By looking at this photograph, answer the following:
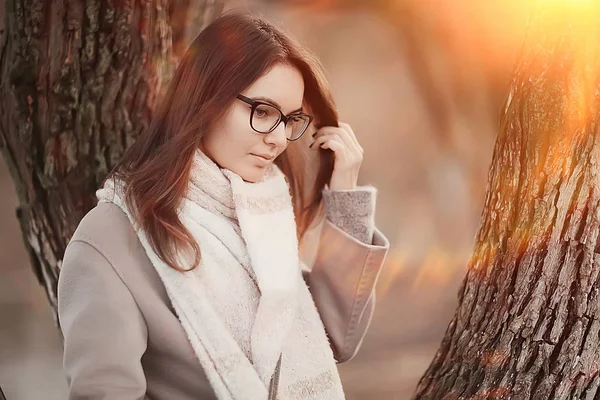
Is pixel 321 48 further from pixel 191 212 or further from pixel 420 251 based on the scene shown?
pixel 191 212

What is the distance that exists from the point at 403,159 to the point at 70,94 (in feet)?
7.86

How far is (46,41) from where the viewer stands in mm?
2078

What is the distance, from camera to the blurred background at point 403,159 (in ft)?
10.7

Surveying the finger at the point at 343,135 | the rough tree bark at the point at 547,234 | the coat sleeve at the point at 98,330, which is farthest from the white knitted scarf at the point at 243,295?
the rough tree bark at the point at 547,234

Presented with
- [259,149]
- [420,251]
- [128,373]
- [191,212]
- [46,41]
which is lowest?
[420,251]

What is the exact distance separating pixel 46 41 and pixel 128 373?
998mm

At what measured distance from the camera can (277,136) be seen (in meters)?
1.72

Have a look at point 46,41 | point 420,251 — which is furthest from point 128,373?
point 420,251

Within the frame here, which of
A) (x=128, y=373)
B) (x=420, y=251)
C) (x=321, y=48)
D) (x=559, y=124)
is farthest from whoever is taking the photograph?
(x=420, y=251)

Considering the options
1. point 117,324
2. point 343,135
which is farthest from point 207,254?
point 343,135

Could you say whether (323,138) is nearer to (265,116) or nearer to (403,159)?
(265,116)

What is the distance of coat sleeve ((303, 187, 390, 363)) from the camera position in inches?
77.6

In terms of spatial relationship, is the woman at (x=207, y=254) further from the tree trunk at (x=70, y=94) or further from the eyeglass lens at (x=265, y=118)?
the tree trunk at (x=70, y=94)

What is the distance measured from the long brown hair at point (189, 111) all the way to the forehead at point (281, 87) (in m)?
0.02
